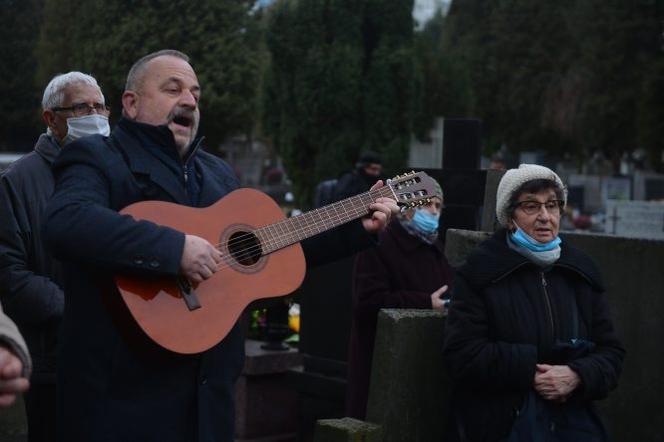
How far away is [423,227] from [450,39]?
56433mm

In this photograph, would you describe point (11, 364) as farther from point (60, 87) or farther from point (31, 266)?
point (60, 87)

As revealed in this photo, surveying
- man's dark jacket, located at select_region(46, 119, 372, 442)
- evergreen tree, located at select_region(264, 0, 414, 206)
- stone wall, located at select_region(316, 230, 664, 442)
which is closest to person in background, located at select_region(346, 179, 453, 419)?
stone wall, located at select_region(316, 230, 664, 442)

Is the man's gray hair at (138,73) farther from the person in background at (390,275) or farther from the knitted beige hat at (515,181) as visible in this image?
the person in background at (390,275)

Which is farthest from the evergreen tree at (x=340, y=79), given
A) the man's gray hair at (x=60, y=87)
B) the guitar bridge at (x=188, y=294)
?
the guitar bridge at (x=188, y=294)

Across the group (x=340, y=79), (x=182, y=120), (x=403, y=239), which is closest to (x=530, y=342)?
(x=182, y=120)

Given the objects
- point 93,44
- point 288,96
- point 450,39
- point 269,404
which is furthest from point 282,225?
point 450,39

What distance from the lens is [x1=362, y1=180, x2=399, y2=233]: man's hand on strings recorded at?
3.94 meters

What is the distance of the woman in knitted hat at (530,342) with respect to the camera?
4.00 m

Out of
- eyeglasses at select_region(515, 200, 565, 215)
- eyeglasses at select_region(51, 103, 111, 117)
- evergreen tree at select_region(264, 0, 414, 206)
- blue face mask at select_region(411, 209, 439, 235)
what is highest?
evergreen tree at select_region(264, 0, 414, 206)

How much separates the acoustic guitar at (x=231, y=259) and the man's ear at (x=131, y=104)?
1.25 ft

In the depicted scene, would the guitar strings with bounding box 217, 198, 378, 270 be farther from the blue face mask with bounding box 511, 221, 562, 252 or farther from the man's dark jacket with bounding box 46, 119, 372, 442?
the blue face mask with bounding box 511, 221, 562, 252

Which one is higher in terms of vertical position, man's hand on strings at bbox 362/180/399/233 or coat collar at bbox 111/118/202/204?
coat collar at bbox 111/118/202/204

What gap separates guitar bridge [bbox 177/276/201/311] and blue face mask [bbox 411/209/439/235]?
2657 millimetres

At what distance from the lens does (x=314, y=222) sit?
387 centimetres
